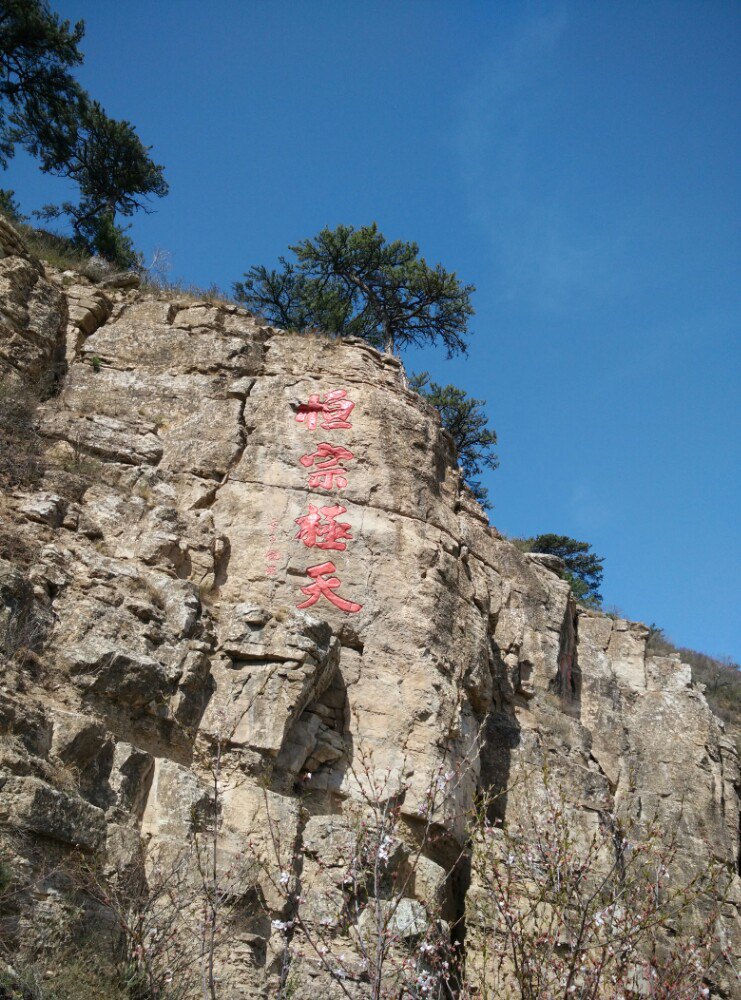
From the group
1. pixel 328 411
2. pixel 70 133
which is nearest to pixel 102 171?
pixel 70 133

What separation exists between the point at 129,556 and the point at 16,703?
2.87m

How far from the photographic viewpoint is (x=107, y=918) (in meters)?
7.62

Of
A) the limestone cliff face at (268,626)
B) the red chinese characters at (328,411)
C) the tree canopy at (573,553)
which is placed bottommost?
the limestone cliff face at (268,626)

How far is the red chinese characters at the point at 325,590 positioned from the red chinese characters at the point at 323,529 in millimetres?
327

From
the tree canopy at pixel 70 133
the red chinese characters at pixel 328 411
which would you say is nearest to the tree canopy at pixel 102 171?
the tree canopy at pixel 70 133

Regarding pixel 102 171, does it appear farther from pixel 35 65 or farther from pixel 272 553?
pixel 272 553

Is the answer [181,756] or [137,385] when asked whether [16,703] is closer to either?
[181,756]

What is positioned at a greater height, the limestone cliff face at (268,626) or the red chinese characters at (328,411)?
the red chinese characters at (328,411)

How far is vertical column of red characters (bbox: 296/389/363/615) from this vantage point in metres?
11.4

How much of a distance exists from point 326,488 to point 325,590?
1.69m

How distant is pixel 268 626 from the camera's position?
10.4 metres

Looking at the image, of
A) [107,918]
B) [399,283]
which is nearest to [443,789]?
[107,918]

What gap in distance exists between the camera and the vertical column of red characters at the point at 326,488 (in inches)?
448

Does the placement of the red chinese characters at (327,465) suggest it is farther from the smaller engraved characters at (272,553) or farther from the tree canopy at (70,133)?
the tree canopy at (70,133)
